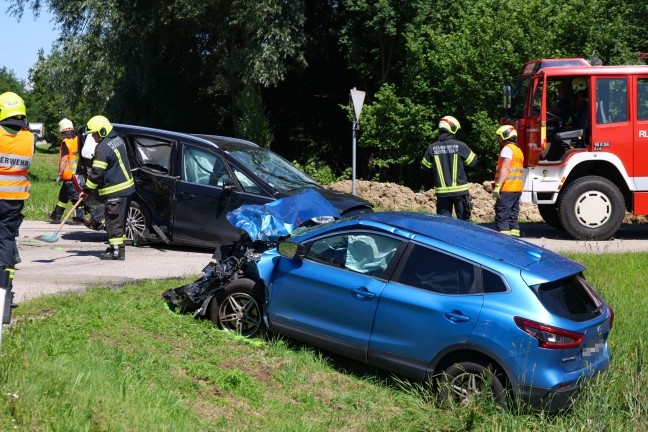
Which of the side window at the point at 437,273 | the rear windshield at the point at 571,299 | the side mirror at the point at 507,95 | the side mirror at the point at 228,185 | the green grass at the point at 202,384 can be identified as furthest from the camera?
the side mirror at the point at 507,95

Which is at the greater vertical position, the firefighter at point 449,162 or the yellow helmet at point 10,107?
the yellow helmet at point 10,107

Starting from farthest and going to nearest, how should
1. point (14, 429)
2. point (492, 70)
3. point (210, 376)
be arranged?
1. point (492, 70)
2. point (210, 376)
3. point (14, 429)

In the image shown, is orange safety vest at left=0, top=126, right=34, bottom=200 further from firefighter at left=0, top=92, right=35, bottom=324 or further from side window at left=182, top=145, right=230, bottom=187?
side window at left=182, top=145, right=230, bottom=187

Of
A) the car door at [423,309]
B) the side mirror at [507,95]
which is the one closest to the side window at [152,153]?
the side mirror at [507,95]

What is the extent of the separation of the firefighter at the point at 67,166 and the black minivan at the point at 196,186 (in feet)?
7.43

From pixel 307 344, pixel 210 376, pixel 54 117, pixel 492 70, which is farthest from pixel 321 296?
pixel 54 117

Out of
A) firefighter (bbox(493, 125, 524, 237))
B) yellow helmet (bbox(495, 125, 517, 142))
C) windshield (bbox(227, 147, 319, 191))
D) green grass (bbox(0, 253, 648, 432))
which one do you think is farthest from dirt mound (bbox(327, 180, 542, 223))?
green grass (bbox(0, 253, 648, 432))

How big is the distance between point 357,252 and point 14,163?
136 inches

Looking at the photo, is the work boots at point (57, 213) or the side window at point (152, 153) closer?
the side window at point (152, 153)

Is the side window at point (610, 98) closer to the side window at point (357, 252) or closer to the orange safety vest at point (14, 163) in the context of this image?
the side window at point (357, 252)

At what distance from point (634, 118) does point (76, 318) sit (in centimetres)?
995

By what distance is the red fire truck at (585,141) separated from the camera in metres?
13.7

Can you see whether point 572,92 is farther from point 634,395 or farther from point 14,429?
point 14,429

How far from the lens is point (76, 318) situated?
7.62 m
